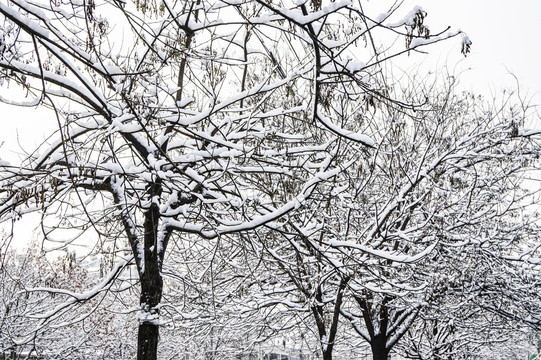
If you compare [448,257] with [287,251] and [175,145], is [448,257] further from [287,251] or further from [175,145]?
[175,145]

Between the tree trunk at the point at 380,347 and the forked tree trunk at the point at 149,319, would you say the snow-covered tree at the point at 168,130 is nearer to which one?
the forked tree trunk at the point at 149,319

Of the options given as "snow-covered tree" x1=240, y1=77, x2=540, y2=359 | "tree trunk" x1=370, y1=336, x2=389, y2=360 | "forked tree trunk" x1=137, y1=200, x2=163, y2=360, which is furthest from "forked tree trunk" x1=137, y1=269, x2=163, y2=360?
"tree trunk" x1=370, y1=336, x2=389, y2=360

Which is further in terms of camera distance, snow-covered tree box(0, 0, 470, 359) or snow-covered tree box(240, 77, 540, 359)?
snow-covered tree box(240, 77, 540, 359)

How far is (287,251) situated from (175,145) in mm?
4163

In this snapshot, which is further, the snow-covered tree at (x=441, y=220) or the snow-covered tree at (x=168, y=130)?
the snow-covered tree at (x=441, y=220)

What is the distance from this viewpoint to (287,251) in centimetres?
802

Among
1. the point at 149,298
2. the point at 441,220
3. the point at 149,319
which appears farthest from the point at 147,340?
the point at 441,220

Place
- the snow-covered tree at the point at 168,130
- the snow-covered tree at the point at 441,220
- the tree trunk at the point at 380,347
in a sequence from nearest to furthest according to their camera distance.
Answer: the snow-covered tree at the point at 168,130
the snow-covered tree at the point at 441,220
the tree trunk at the point at 380,347

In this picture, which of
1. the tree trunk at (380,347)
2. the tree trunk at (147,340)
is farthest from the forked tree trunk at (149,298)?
the tree trunk at (380,347)

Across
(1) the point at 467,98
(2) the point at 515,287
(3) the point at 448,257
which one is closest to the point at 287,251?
(3) the point at 448,257

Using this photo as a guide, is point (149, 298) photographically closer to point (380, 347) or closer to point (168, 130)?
point (168, 130)

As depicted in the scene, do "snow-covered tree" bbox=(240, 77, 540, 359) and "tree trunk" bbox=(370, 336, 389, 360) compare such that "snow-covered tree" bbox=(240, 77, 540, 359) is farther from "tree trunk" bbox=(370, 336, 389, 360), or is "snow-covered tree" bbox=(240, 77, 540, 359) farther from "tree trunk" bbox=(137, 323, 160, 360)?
"tree trunk" bbox=(137, 323, 160, 360)

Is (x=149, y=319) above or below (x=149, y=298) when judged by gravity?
below

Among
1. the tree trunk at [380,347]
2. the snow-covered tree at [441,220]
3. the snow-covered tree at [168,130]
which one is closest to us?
the snow-covered tree at [168,130]
